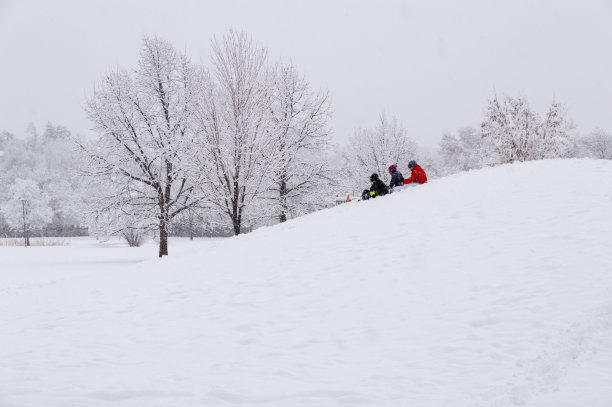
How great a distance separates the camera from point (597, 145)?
51.3 meters

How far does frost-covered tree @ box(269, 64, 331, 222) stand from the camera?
20125mm

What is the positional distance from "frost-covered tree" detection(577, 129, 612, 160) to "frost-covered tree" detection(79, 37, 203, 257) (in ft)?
170

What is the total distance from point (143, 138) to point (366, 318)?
15.9 metres

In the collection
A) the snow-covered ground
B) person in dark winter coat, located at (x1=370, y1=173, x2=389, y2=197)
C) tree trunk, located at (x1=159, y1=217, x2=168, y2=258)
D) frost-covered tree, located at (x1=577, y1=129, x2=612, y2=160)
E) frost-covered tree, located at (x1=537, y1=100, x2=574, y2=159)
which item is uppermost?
frost-covered tree, located at (x1=577, y1=129, x2=612, y2=160)

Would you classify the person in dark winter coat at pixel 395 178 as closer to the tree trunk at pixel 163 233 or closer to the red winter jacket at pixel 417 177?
the red winter jacket at pixel 417 177

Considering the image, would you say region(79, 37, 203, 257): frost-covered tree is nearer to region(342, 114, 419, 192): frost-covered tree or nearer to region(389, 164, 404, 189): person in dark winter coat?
region(389, 164, 404, 189): person in dark winter coat

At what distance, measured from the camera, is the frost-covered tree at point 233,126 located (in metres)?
15.2

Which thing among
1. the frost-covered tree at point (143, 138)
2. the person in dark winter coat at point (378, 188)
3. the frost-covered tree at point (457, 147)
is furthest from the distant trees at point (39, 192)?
the frost-covered tree at point (457, 147)

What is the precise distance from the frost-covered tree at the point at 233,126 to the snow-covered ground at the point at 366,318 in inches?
228

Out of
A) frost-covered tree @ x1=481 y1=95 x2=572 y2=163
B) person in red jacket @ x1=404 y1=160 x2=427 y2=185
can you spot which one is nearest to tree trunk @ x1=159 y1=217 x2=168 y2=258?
person in red jacket @ x1=404 y1=160 x2=427 y2=185

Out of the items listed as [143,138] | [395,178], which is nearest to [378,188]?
[395,178]

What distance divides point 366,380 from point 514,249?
4169mm

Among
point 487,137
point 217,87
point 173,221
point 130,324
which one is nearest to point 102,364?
point 130,324

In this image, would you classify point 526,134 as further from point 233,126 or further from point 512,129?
point 233,126
